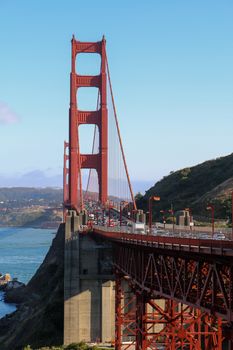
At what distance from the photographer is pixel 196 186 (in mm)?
102938

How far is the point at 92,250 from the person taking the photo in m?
51.6

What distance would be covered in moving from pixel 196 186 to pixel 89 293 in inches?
2167

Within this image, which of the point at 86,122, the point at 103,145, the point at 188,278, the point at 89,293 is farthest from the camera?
the point at 86,122

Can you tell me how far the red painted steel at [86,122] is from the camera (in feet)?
256

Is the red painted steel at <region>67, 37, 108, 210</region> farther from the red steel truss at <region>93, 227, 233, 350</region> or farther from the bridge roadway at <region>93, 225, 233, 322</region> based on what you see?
the bridge roadway at <region>93, 225, 233, 322</region>

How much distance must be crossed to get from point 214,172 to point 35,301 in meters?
41.7

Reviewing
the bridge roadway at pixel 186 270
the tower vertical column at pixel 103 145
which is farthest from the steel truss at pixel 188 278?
the tower vertical column at pixel 103 145

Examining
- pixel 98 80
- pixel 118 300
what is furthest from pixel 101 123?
pixel 118 300

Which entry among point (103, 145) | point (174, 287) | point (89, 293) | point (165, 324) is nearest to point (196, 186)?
point (103, 145)

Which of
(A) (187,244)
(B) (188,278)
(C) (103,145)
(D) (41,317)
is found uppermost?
(C) (103,145)

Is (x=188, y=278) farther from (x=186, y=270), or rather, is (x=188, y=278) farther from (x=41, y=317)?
(x=41, y=317)

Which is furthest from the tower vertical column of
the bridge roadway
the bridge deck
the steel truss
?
the bridge deck

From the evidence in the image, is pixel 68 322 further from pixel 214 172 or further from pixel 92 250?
pixel 214 172

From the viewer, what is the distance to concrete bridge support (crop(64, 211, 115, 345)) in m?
49.1
